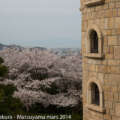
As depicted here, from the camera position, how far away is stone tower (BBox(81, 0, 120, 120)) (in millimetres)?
10820

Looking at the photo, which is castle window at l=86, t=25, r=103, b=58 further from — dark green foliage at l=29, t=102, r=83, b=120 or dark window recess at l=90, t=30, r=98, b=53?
dark green foliage at l=29, t=102, r=83, b=120

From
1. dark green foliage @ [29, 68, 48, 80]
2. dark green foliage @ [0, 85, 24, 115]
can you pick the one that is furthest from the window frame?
dark green foliage @ [29, 68, 48, 80]

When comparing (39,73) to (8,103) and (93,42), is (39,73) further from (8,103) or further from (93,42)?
(93,42)

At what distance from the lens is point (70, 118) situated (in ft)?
63.0

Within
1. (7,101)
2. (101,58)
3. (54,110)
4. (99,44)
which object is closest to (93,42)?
(99,44)

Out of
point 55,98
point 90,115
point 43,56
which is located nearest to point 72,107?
point 55,98

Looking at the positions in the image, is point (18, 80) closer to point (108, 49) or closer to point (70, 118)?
point (70, 118)

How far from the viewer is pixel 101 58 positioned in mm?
11250

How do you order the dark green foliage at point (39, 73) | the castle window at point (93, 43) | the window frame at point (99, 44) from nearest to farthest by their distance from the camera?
the window frame at point (99, 44)
the castle window at point (93, 43)
the dark green foliage at point (39, 73)

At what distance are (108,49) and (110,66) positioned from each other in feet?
2.17

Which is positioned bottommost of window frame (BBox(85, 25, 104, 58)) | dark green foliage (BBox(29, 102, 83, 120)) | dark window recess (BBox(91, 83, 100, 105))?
dark green foliage (BBox(29, 102, 83, 120))

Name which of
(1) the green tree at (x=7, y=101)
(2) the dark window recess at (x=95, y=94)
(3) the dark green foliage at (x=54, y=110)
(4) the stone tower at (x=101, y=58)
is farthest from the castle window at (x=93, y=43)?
(3) the dark green foliage at (x=54, y=110)

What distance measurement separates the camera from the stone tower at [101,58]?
10.8 meters

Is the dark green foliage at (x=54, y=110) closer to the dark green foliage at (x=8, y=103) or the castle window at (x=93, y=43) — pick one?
the dark green foliage at (x=8, y=103)
